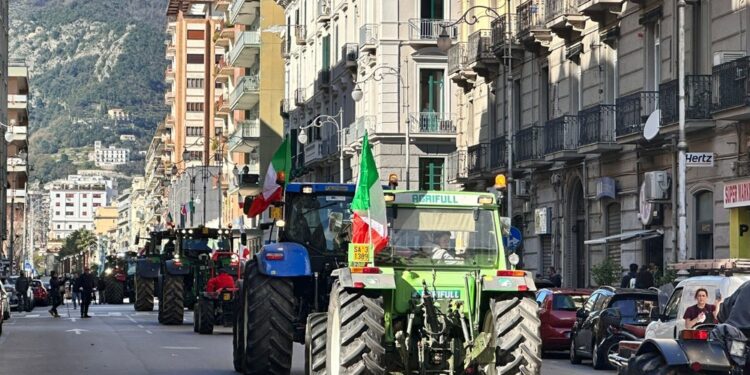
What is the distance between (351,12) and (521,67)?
21.6 meters

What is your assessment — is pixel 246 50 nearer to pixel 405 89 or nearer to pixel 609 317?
pixel 405 89

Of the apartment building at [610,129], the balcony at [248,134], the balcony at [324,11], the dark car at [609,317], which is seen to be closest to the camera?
the dark car at [609,317]

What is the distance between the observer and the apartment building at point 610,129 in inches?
1307

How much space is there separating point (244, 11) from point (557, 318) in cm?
7184

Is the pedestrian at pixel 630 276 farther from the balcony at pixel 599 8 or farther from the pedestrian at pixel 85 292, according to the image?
the pedestrian at pixel 85 292

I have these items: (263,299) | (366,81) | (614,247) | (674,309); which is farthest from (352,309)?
(366,81)

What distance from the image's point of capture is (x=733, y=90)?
31.4 m

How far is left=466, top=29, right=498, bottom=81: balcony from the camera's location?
5050 cm

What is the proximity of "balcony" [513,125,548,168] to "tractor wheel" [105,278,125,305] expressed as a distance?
1174 inches

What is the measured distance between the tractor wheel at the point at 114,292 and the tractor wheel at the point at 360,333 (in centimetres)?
5726

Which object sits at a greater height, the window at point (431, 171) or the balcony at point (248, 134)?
the balcony at point (248, 134)

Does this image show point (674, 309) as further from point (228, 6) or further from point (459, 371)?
point (228, 6)

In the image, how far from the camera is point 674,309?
17.8 m

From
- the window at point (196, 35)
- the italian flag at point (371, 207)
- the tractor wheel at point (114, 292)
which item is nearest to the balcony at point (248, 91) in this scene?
the tractor wheel at point (114, 292)
